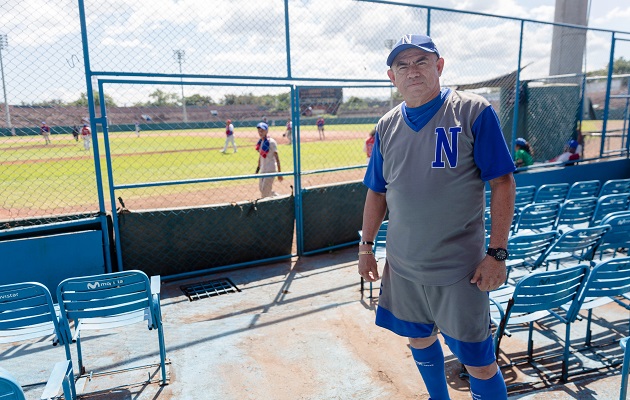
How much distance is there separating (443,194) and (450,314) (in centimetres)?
60

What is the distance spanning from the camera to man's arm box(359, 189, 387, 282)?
8.61 ft

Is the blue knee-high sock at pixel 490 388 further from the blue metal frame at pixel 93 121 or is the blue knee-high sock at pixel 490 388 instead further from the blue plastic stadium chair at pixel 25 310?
the blue metal frame at pixel 93 121

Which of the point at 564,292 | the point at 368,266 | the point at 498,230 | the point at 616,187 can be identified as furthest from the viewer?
the point at 616,187

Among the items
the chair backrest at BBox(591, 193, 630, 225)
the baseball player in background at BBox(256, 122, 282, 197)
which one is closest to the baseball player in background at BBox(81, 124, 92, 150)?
the baseball player in background at BBox(256, 122, 282, 197)

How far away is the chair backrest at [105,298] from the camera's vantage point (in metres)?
3.11

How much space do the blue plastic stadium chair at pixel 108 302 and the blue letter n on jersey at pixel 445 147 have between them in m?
2.23

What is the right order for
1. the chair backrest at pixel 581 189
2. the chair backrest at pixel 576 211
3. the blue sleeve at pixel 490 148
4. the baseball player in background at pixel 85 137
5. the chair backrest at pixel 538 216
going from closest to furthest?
1. the blue sleeve at pixel 490 148
2. the chair backrest at pixel 538 216
3. the chair backrest at pixel 576 211
4. the baseball player in background at pixel 85 137
5. the chair backrest at pixel 581 189

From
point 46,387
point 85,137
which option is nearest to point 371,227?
point 46,387

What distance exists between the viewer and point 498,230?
7.03 feet

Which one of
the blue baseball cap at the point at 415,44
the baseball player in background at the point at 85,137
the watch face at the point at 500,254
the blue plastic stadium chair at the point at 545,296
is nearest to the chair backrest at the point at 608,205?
the blue plastic stadium chair at the point at 545,296

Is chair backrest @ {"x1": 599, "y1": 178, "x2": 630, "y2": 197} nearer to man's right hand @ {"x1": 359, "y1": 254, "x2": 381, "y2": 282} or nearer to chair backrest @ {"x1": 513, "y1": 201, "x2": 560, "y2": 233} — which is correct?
chair backrest @ {"x1": 513, "y1": 201, "x2": 560, "y2": 233}

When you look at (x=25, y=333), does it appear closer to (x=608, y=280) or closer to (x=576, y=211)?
(x=608, y=280)

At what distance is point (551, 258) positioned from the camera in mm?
4594

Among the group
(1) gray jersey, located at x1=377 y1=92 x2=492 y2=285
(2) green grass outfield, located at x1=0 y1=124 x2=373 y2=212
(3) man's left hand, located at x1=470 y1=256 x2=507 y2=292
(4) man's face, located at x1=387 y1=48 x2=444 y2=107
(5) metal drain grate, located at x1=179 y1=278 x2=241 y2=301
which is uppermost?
(4) man's face, located at x1=387 y1=48 x2=444 y2=107
